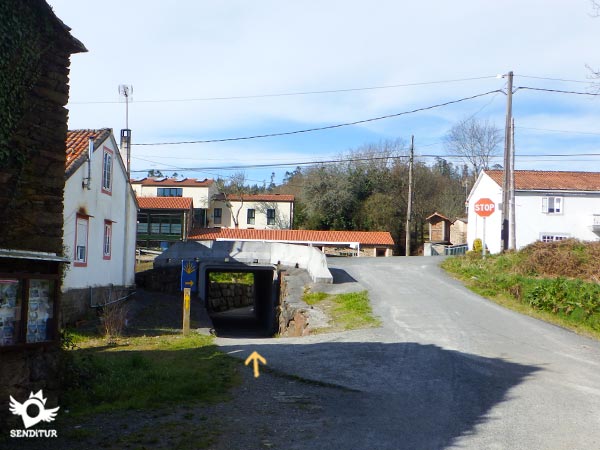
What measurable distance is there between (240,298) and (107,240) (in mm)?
26338

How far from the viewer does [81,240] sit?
20.6 metres

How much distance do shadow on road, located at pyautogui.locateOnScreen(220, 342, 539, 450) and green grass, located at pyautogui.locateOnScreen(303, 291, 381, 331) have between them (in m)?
3.57

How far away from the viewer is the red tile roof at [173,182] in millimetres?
64250

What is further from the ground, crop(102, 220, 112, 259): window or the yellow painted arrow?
crop(102, 220, 112, 259): window

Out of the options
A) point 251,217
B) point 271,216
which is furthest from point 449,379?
point 251,217

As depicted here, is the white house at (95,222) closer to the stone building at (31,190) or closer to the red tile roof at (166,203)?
the stone building at (31,190)

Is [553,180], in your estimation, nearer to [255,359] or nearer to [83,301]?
[83,301]

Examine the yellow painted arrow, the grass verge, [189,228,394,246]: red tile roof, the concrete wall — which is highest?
[189,228,394,246]: red tile roof

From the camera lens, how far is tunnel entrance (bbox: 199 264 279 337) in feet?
101

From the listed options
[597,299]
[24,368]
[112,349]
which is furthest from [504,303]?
[24,368]

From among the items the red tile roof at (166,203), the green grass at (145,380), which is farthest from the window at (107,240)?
the red tile roof at (166,203)

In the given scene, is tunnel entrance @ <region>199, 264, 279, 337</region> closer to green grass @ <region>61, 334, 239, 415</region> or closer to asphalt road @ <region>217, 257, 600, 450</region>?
asphalt road @ <region>217, 257, 600, 450</region>

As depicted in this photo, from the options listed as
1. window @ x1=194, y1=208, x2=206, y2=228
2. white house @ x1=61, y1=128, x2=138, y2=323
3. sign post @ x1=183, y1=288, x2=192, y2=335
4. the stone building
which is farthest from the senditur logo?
window @ x1=194, y1=208, x2=206, y2=228

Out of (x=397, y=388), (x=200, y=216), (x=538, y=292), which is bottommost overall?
(x=397, y=388)
